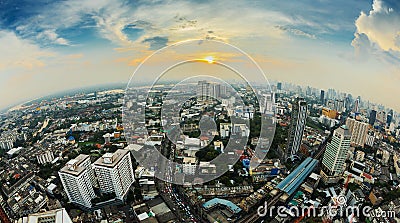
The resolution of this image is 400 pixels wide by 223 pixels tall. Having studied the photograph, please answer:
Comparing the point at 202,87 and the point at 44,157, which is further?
the point at 44,157

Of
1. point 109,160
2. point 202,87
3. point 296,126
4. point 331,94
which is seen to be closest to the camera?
point 109,160

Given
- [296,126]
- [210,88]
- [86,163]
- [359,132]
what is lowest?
[359,132]

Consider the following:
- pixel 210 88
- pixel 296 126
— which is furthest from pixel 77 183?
pixel 296 126

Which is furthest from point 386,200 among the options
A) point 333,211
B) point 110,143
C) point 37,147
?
point 37,147

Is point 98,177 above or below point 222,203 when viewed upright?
above

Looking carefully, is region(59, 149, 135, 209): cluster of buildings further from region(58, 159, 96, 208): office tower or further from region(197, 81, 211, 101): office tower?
region(197, 81, 211, 101): office tower

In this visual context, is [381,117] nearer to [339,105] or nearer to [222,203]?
[339,105]
